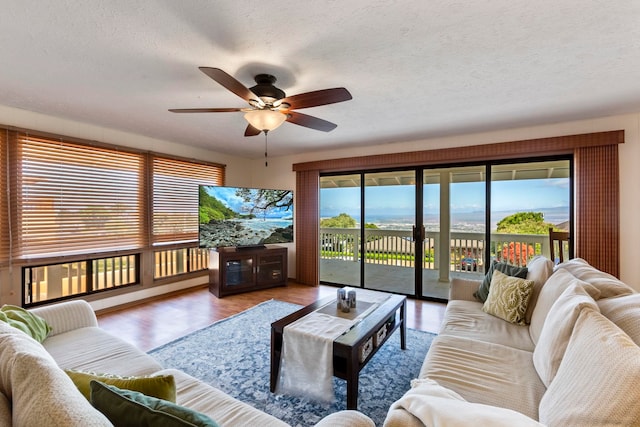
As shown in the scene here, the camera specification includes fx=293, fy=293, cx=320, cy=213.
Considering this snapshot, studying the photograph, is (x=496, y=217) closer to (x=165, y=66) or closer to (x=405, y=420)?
(x=405, y=420)

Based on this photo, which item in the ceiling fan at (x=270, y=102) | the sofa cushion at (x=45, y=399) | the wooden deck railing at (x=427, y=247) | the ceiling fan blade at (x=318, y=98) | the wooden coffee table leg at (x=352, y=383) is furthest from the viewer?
the wooden deck railing at (x=427, y=247)

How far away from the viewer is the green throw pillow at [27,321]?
1.53m

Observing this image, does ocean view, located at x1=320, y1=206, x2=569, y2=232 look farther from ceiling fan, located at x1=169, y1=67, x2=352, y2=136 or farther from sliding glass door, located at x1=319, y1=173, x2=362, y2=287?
ceiling fan, located at x1=169, y1=67, x2=352, y2=136

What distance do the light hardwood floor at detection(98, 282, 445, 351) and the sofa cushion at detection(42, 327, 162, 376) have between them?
900 mm

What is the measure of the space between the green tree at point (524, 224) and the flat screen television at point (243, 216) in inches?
120

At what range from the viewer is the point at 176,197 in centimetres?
434

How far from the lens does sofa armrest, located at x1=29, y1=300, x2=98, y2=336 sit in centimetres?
186

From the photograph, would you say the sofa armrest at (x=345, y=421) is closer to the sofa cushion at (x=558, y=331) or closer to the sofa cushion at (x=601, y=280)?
the sofa cushion at (x=558, y=331)

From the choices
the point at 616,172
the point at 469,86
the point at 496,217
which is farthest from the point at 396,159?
the point at 616,172

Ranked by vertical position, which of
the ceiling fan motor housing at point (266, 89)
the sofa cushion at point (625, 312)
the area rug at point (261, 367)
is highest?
the ceiling fan motor housing at point (266, 89)

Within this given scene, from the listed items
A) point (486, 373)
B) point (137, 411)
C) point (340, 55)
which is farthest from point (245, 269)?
point (137, 411)

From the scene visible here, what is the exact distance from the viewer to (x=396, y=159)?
409 centimetres

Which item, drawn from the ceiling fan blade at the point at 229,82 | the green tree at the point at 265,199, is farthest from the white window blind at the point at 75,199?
the ceiling fan blade at the point at 229,82

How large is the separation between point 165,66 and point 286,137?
78.6 inches
